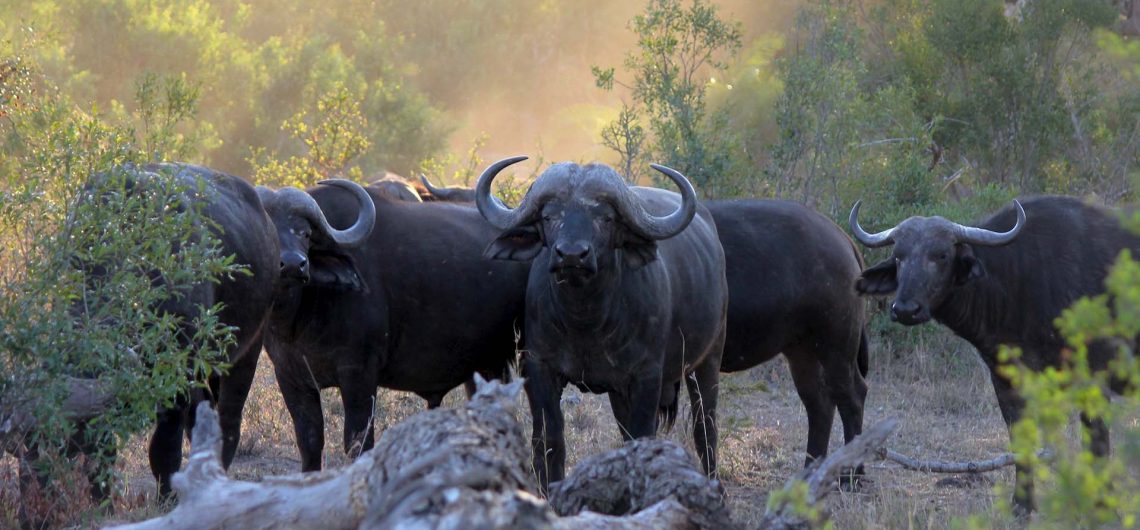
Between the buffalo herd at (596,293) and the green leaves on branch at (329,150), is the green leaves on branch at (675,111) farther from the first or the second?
the green leaves on branch at (329,150)

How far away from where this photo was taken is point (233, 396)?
668 cm

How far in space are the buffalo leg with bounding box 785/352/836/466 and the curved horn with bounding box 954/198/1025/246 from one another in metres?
1.37

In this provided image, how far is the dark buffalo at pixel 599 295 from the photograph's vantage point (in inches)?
238

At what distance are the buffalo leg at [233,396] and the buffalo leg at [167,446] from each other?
0.69 metres

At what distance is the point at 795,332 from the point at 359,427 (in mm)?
2657

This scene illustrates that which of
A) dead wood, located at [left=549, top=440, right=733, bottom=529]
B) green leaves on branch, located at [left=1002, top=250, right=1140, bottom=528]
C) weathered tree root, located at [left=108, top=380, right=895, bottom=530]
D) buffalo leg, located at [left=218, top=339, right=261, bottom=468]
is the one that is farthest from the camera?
buffalo leg, located at [left=218, top=339, right=261, bottom=468]

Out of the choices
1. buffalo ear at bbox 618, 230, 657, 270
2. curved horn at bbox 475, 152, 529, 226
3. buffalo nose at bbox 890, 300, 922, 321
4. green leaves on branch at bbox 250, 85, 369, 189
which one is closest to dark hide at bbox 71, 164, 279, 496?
→ curved horn at bbox 475, 152, 529, 226

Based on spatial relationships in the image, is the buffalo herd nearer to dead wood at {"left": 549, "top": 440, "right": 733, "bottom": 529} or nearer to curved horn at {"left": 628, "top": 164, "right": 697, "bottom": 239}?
curved horn at {"left": 628, "top": 164, "right": 697, "bottom": 239}

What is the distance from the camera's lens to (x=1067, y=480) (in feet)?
9.37

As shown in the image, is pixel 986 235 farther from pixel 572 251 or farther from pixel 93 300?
pixel 93 300

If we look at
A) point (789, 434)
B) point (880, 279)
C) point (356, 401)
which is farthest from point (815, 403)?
point (356, 401)

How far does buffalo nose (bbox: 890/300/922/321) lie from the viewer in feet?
22.1

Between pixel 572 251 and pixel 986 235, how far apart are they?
2529 mm

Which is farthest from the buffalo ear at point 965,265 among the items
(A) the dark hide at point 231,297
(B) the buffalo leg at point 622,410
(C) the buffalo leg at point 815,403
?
(A) the dark hide at point 231,297
